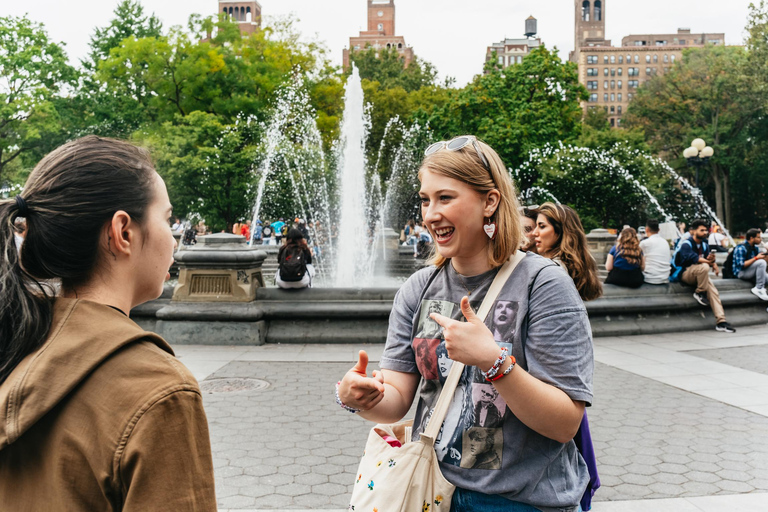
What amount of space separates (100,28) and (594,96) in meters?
111

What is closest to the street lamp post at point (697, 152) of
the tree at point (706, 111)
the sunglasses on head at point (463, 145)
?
the sunglasses on head at point (463, 145)

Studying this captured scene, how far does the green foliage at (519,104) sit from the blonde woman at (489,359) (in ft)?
115

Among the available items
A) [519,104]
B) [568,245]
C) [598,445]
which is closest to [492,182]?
[568,245]

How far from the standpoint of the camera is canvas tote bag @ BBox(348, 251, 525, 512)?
177 centimetres

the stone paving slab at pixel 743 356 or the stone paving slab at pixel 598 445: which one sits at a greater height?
the stone paving slab at pixel 598 445

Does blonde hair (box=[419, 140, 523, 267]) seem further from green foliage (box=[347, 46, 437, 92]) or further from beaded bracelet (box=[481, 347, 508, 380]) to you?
green foliage (box=[347, 46, 437, 92])

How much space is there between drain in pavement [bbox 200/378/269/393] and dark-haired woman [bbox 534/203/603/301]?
3.67m

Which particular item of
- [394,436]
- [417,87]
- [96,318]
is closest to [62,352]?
[96,318]

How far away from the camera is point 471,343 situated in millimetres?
1682

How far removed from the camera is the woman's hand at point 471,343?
168 centimetres

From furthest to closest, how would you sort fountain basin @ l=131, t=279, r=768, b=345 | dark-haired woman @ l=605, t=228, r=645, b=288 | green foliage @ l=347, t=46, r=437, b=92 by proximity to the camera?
green foliage @ l=347, t=46, r=437, b=92
dark-haired woman @ l=605, t=228, r=645, b=288
fountain basin @ l=131, t=279, r=768, b=345

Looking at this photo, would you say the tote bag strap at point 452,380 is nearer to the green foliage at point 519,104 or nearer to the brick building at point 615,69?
the green foliage at point 519,104

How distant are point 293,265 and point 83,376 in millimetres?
8761

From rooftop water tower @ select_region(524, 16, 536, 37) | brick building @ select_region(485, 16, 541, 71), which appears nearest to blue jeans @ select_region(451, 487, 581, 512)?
brick building @ select_region(485, 16, 541, 71)
